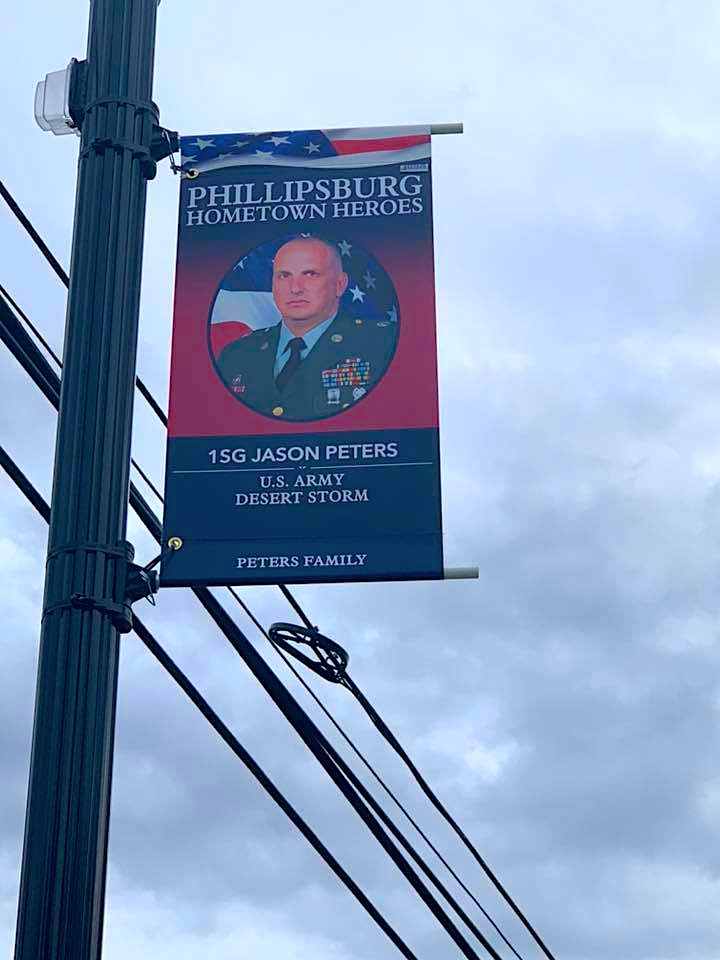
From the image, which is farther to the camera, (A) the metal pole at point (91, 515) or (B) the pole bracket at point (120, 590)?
(B) the pole bracket at point (120, 590)

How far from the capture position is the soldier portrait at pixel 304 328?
705 centimetres

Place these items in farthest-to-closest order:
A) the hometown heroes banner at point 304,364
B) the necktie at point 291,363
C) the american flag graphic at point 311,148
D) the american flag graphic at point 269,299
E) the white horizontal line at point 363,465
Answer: the american flag graphic at point 311,148, the american flag graphic at point 269,299, the necktie at point 291,363, the white horizontal line at point 363,465, the hometown heroes banner at point 304,364

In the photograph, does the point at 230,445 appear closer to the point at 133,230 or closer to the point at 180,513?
the point at 180,513

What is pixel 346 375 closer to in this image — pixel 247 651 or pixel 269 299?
pixel 269 299

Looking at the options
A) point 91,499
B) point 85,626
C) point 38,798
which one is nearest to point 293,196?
point 91,499

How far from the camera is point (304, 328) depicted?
7.25m

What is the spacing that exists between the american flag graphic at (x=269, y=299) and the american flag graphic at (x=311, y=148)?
0.56 meters

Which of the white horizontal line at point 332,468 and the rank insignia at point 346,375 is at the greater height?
the rank insignia at point 346,375

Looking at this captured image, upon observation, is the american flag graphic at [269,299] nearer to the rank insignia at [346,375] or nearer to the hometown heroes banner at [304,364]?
the hometown heroes banner at [304,364]

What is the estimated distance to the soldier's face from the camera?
24.0 ft

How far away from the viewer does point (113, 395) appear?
22.6 feet

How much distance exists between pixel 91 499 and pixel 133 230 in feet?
4.88

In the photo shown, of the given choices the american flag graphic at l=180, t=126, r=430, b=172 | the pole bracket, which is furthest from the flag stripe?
the pole bracket

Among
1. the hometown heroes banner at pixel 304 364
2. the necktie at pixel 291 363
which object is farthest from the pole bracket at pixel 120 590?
the necktie at pixel 291 363
